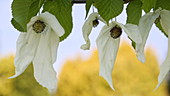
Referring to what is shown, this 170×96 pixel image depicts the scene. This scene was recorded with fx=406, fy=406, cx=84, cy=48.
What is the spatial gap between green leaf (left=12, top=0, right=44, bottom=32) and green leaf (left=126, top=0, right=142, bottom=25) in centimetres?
18

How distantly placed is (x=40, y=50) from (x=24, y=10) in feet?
0.27

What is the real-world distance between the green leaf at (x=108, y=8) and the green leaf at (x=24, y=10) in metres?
0.11

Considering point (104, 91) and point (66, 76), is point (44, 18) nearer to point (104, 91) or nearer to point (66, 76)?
point (104, 91)

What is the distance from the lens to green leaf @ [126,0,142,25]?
82 cm

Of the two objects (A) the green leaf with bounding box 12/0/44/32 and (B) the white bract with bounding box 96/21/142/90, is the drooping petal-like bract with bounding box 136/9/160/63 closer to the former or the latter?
(B) the white bract with bounding box 96/21/142/90

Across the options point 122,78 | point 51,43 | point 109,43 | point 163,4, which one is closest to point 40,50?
point 51,43

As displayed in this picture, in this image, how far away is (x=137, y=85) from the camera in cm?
1145

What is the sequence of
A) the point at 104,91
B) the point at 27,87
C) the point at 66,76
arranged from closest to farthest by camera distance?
the point at 27,87 < the point at 104,91 < the point at 66,76

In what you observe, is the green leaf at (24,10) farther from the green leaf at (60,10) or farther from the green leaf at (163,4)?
the green leaf at (163,4)

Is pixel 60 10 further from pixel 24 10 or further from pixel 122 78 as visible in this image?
pixel 122 78

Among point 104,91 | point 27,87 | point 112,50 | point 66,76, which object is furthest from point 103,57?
point 66,76

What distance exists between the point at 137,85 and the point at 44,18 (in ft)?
35.8

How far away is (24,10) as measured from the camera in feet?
2.42

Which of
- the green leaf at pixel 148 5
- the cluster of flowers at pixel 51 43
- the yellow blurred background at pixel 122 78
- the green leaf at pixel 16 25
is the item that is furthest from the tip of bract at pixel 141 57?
the yellow blurred background at pixel 122 78
